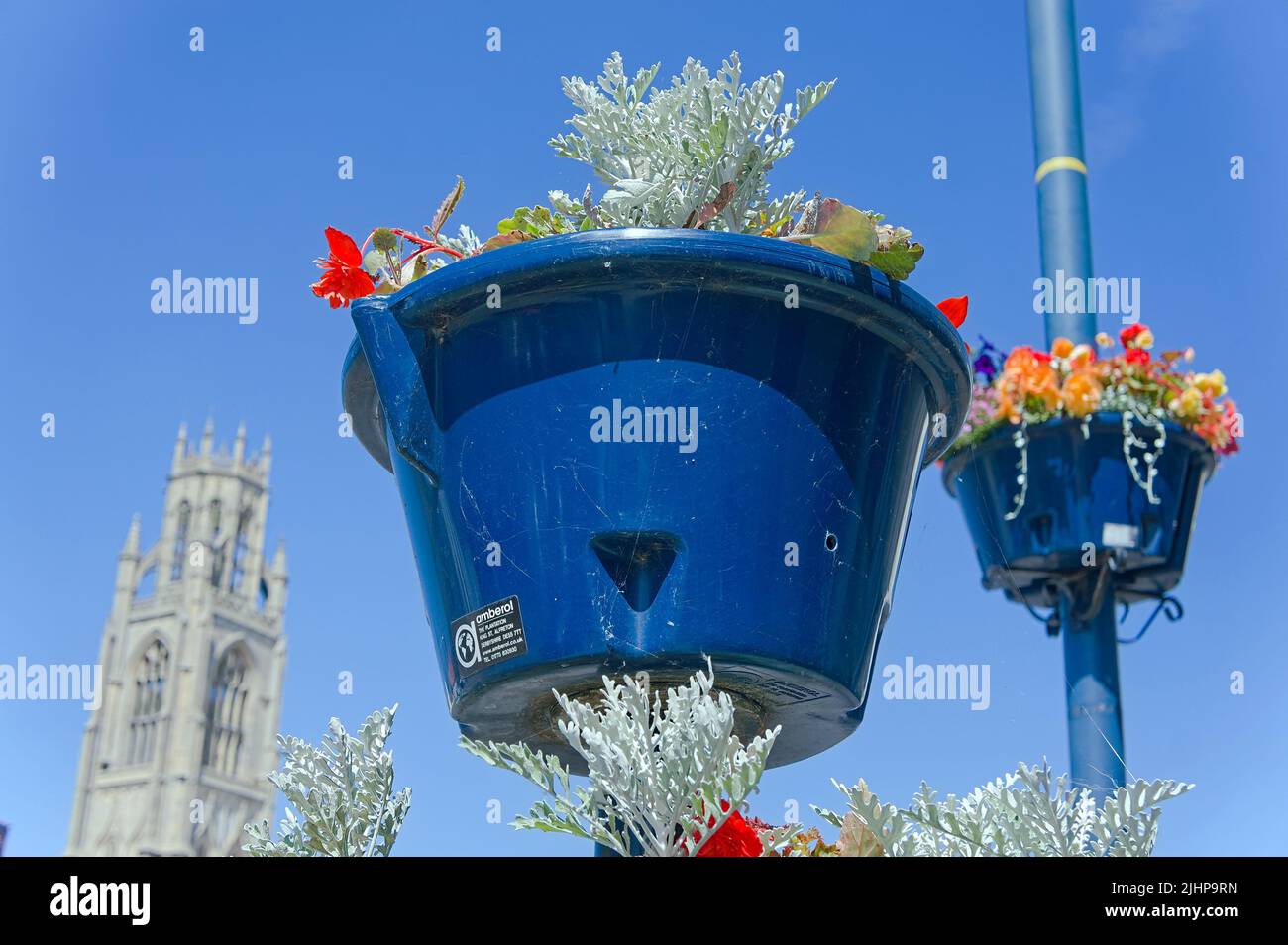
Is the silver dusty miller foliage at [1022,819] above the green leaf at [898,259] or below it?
below

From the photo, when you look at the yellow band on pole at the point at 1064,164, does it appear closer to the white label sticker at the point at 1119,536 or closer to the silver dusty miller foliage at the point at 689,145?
the white label sticker at the point at 1119,536

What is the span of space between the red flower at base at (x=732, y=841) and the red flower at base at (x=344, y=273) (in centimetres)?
60

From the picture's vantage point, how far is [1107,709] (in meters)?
3.45

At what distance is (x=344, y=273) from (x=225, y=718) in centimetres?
6526

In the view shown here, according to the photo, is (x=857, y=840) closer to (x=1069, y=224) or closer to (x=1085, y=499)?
(x=1085, y=499)

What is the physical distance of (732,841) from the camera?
45.8 inches

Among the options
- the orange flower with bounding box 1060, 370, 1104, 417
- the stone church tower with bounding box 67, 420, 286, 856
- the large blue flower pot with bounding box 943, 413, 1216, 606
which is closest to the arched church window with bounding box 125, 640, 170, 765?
the stone church tower with bounding box 67, 420, 286, 856

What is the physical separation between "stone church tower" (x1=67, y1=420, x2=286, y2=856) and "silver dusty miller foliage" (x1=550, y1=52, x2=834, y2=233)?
63.2m

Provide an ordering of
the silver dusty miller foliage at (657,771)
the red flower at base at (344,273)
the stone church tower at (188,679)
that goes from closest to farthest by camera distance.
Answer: the silver dusty miller foliage at (657,771) < the red flower at base at (344,273) < the stone church tower at (188,679)

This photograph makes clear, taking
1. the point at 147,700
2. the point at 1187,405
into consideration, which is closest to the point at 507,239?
the point at 1187,405

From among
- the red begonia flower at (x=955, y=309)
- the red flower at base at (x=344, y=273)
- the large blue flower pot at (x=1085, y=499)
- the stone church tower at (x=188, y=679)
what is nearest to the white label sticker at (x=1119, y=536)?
the large blue flower pot at (x=1085, y=499)

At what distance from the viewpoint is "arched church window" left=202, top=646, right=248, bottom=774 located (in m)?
63.2

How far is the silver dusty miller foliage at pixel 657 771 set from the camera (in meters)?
1.15
